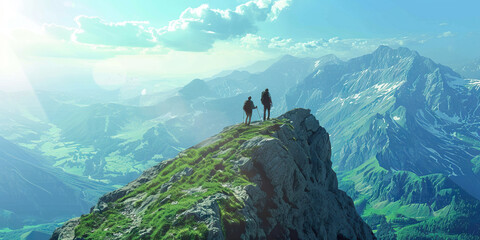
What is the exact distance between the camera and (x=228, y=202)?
2441cm

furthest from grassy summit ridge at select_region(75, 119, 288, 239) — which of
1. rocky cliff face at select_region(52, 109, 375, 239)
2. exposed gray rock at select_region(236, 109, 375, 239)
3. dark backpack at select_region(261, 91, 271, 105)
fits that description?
dark backpack at select_region(261, 91, 271, 105)

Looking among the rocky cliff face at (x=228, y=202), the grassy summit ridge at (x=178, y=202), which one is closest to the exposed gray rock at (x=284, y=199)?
the rocky cliff face at (x=228, y=202)

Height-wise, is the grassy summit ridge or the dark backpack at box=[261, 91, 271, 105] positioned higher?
the dark backpack at box=[261, 91, 271, 105]

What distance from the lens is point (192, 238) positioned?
18938 mm

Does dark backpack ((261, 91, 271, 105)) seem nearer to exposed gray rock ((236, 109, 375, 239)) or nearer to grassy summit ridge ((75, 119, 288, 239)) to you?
exposed gray rock ((236, 109, 375, 239))

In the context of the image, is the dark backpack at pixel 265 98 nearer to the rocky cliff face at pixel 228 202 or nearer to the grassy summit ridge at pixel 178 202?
the rocky cliff face at pixel 228 202

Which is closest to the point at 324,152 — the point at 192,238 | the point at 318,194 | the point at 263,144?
the point at 318,194

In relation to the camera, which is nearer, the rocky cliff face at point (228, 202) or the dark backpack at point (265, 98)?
the rocky cliff face at point (228, 202)

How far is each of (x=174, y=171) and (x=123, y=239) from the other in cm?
1662

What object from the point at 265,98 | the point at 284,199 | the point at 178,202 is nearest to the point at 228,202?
the point at 178,202

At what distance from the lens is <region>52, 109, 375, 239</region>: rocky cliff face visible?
21.9 metres

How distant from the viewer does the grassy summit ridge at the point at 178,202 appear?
832 inches

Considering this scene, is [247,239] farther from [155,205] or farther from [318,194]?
[318,194]

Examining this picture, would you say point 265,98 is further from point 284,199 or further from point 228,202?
point 228,202
